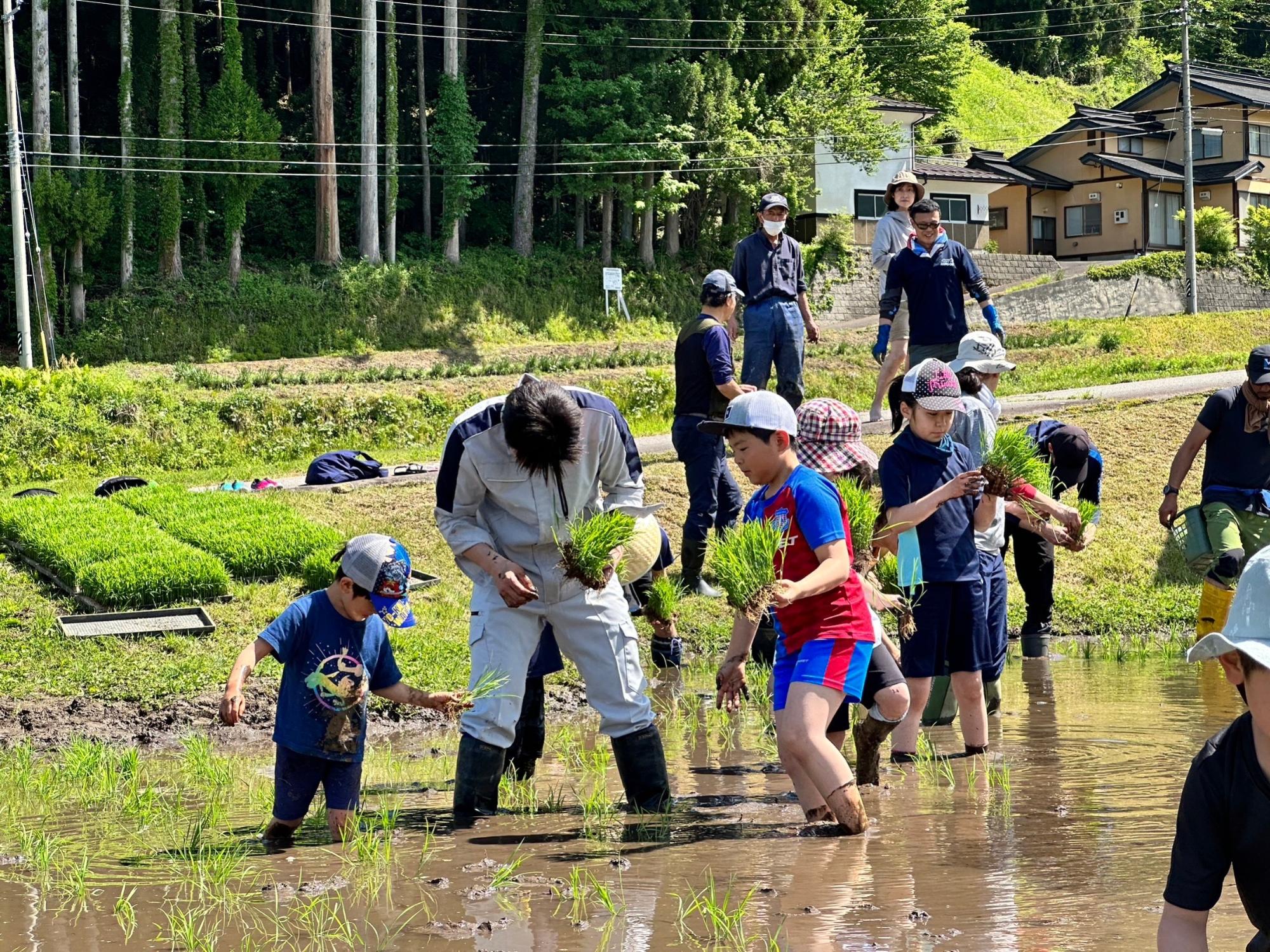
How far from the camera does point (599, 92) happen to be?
1540 inches

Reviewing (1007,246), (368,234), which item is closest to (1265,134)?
(1007,246)

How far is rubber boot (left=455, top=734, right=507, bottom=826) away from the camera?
6102mm

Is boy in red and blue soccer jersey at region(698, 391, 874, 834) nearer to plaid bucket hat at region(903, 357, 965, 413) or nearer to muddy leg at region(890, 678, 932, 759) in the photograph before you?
plaid bucket hat at region(903, 357, 965, 413)

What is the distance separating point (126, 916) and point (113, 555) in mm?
6897

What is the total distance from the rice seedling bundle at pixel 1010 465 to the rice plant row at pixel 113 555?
6033mm

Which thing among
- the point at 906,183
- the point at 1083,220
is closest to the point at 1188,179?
the point at 1083,220

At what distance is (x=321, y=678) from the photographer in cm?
560

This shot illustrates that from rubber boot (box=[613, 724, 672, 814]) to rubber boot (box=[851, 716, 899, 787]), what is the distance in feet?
2.72

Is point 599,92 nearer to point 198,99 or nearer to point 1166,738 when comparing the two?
Result: point 198,99

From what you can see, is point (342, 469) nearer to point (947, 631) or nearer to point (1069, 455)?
point (1069, 455)

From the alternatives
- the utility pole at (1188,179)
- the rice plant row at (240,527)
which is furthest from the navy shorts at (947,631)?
the utility pole at (1188,179)

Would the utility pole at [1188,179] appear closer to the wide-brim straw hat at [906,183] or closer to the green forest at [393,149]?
the green forest at [393,149]

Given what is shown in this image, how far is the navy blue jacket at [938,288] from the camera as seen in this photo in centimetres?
1112

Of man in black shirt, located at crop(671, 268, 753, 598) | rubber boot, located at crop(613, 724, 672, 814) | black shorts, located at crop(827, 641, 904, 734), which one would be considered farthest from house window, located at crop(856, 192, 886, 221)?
rubber boot, located at crop(613, 724, 672, 814)
